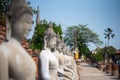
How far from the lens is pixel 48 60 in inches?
166

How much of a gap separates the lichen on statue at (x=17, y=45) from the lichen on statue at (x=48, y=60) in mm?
1618

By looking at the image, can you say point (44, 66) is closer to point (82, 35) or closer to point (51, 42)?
point (51, 42)

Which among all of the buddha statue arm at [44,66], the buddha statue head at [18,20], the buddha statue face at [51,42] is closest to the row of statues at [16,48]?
the buddha statue head at [18,20]

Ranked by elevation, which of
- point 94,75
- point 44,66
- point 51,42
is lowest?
point 94,75

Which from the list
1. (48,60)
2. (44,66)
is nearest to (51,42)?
(48,60)

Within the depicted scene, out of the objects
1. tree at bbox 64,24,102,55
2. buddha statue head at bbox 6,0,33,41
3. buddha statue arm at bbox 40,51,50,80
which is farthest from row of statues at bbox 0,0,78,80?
tree at bbox 64,24,102,55

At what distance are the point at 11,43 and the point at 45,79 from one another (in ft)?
5.68

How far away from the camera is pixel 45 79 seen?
4.06 m

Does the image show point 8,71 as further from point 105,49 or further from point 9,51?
point 105,49

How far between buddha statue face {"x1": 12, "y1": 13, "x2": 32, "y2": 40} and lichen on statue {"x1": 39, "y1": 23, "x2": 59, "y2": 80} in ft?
5.36

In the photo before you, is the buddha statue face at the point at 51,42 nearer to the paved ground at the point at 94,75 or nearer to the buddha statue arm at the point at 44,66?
the buddha statue arm at the point at 44,66

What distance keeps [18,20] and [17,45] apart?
0.20m

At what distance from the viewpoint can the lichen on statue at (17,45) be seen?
2309 millimetres

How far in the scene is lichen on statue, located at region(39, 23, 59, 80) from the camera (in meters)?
4.11
